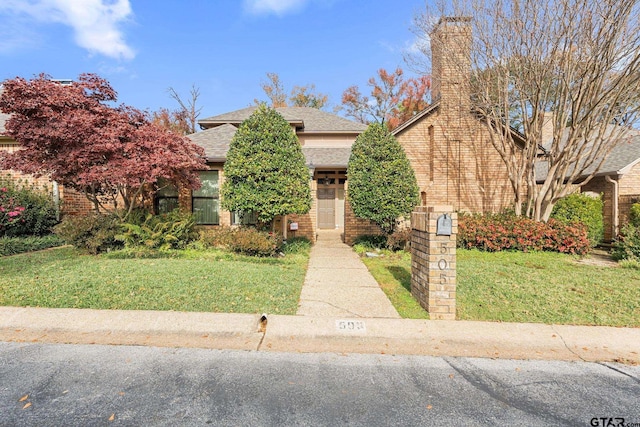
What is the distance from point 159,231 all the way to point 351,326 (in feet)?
20.6

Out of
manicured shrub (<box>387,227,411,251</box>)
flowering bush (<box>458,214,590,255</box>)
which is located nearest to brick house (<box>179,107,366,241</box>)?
manicured shrub (<box>387,227,411,251</box>)

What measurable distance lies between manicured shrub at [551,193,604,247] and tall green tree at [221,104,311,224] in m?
8.36

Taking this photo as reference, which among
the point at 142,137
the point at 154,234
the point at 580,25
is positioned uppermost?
the point at 580,25

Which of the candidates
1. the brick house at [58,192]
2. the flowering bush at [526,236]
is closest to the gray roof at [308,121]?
the brick house at [58,192]

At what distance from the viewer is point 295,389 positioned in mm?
2711

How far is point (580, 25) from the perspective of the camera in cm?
798

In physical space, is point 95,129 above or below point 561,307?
above

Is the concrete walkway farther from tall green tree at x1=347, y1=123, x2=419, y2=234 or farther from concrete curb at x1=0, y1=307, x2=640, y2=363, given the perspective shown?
tall green tree at x1=347, y1=123, x2=419, y2=234

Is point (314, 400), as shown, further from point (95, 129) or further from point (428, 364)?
point (95, 129)

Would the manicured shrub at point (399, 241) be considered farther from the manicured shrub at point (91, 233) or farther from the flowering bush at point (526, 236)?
the manicured shrub at point (91, 233)

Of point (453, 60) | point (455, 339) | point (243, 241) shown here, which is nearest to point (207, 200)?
point (243, 241)

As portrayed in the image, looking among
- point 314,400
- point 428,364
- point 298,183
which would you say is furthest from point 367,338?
point 298,183

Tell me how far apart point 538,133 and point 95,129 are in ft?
40.0

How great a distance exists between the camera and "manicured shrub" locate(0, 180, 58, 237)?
8.77 m
